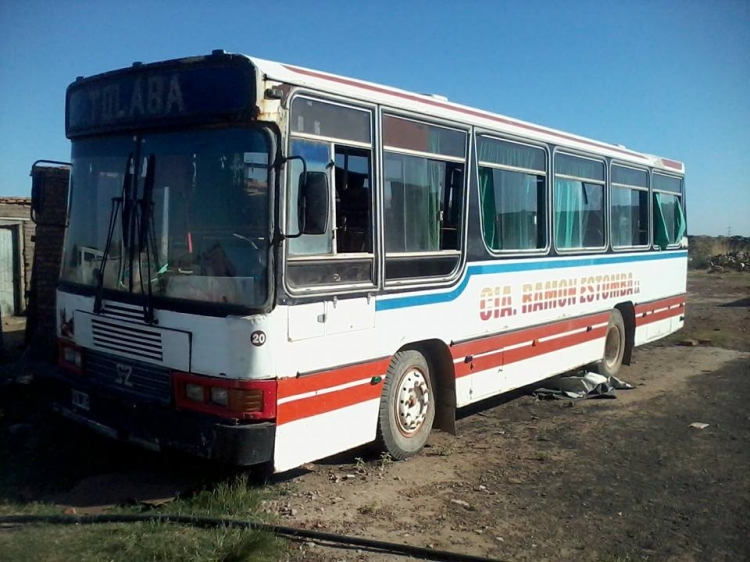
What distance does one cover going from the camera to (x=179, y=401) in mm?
5223

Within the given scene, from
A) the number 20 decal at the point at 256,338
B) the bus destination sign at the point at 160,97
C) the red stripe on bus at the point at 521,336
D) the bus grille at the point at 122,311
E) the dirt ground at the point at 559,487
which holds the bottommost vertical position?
the dirt ground at the point at 559,487

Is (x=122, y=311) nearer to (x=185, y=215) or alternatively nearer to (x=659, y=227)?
(x=185, y=215)

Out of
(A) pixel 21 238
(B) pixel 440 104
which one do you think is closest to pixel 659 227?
(B) pixel 440 104

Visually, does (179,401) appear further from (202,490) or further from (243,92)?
(243,92)

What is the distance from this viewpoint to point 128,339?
18.3 feet

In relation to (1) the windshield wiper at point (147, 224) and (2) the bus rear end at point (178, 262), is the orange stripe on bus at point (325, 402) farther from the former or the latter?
(1) the windshield wiper at point (147, 224)

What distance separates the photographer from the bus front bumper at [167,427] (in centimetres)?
495

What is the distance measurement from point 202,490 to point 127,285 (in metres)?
1.65

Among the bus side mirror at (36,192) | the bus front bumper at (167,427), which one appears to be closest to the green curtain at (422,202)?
the bus front bumper at (167,427)

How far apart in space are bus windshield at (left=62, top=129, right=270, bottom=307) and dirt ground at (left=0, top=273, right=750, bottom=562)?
162cm

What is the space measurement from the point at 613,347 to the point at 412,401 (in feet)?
17.3

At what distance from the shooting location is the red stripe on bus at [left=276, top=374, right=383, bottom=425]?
16.9 feet

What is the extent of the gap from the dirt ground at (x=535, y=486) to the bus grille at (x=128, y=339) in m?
1.07

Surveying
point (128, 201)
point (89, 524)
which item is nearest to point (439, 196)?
point (128, 201)
